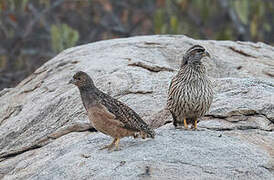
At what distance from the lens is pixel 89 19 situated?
1864 centimetres

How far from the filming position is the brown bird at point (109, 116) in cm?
699

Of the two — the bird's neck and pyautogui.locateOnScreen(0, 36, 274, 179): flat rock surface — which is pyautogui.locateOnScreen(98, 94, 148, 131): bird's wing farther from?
pyautogui.locateOnScreen(0, 36, 274, 179): flat rock surface

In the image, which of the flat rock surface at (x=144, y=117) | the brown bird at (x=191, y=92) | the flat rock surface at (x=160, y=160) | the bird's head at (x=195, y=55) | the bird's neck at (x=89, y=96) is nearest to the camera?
the flat rock surface at (x=160, y=160)

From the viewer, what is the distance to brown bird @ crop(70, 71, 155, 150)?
6.99 meters

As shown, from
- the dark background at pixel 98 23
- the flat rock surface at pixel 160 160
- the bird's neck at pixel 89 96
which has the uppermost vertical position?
the bird's neck at pixel 89 96

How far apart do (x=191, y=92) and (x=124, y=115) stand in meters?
1.02

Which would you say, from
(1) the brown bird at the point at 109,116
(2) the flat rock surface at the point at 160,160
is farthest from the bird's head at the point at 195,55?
(1) the brown bird at the point at 109,116

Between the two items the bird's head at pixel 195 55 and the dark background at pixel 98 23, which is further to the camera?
the dark background at pixel 98 23

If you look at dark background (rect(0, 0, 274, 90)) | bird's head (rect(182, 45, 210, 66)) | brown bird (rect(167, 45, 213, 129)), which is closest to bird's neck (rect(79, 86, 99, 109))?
brown bird (rect(167, 45, 213, 129))

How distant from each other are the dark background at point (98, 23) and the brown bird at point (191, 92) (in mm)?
5494

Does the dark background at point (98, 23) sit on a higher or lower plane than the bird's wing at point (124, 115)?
lower

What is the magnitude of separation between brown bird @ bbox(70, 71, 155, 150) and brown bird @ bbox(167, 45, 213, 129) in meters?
0.71

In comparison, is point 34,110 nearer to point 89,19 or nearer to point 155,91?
point 155,91

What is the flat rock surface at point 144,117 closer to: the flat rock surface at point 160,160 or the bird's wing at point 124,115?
the flat rock surface at point 160,160
